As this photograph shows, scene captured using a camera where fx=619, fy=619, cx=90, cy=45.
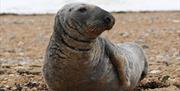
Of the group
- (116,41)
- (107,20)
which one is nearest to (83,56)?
(107,20)

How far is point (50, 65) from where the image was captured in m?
4.82

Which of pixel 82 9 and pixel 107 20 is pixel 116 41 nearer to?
pixel 82 9

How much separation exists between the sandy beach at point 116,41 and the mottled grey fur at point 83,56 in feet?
3.43

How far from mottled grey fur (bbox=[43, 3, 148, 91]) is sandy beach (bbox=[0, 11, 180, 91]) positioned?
3.43ft

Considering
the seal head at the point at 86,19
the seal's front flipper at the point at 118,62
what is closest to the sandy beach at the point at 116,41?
the seal's front flipper at the point at 118,62

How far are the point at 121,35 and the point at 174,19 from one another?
9.67 ft

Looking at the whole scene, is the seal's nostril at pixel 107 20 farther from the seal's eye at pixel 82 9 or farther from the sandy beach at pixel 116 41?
the sandy beach at pixel 116 41

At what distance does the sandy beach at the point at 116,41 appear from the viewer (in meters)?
6.56

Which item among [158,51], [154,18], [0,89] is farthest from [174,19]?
[0,89]

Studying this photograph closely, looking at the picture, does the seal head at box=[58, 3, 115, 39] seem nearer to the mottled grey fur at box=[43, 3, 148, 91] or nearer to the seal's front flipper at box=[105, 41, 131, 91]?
the mottled grey fur at box=[43, 3, 148, 91]

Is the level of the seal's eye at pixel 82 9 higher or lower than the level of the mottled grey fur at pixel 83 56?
higher

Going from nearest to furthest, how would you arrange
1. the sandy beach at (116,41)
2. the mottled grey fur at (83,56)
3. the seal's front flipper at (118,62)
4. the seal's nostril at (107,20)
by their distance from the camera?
the seal's nostril at (107,20) → the mottled grey fur at (83,56) → the seal's front flipper at (118,62) → the sandy beach at (116,41)

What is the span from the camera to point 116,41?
1122 centimetres

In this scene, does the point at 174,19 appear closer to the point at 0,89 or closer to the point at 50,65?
the point at 0,89
